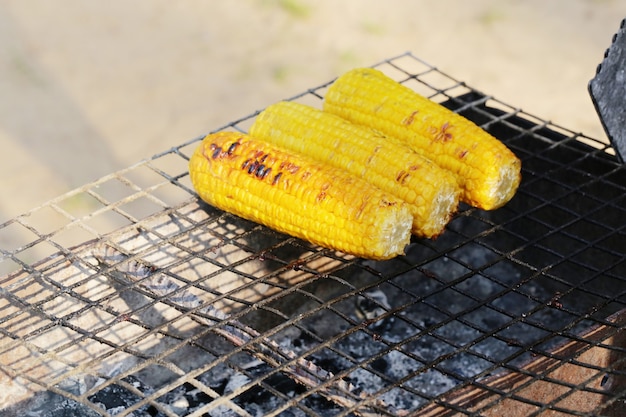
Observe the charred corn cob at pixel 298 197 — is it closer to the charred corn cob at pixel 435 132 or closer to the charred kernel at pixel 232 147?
the charred kernel at pixel 232 147

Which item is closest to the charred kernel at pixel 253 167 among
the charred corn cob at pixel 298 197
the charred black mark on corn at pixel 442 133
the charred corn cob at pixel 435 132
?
the charred corn cob at pixel 298 197

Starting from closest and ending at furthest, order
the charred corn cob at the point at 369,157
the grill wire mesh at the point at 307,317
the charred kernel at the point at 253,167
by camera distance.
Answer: the grill wire mesh at the point at 307,317
the charred corn cob at the point at 369,157
the charred kernel at the point at 253,167

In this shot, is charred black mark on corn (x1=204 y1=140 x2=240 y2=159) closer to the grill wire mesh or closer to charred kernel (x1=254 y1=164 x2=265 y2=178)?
charred kernel (x1=254 y1=164 x2=265 y2=178)

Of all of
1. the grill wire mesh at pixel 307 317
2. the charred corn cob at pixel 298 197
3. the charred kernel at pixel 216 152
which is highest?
the charred kernel at pixel 216 152

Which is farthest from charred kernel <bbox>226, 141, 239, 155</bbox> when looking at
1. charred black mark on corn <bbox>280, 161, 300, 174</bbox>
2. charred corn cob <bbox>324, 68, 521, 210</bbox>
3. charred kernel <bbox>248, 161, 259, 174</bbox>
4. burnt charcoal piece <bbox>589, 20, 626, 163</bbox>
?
burnt charcoal piece <bbox>589, 20, 626, 163</bbox>

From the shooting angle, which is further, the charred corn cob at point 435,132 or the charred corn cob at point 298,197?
the charred corn cob at point 435,132

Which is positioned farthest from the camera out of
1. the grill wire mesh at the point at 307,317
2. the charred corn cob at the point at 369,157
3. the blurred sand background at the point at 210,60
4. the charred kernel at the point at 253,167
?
the blurred sand background at the point at 210,60

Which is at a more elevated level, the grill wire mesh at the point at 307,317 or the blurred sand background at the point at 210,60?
the blurred sand background at the point at 210,60
